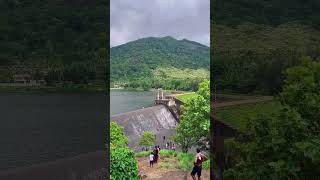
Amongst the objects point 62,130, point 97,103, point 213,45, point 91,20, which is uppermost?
point 91,20

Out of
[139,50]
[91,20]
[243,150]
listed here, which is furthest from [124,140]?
[243,150]

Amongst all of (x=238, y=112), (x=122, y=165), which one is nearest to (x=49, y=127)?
(x=122, y=165)

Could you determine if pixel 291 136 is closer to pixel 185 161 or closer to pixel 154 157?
pixel 185 161

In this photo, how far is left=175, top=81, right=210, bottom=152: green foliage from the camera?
1138 centimetres

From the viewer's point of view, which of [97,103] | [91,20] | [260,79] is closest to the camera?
[260,79]

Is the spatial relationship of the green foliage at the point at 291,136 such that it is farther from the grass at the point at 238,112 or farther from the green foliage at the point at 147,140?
the green foliage at the point at 147,140

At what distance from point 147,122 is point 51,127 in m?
6.97

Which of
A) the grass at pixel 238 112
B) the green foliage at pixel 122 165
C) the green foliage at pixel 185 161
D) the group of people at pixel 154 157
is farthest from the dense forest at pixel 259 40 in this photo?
the group of people at pixel 154 157

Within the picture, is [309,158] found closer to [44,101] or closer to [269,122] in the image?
[269,122]

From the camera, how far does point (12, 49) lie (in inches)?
456

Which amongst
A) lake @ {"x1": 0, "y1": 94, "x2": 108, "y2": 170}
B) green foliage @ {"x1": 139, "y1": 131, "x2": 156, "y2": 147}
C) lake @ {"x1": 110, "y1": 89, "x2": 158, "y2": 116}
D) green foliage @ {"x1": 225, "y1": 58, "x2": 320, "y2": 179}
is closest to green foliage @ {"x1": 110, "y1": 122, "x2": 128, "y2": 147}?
green foliage @ {"x1": 139, "y1": 131, "x2": 156, "y2": 147}

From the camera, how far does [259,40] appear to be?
27.5 ft

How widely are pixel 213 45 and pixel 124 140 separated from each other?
4.71 meters

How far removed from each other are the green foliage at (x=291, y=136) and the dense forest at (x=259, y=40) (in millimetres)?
3321
